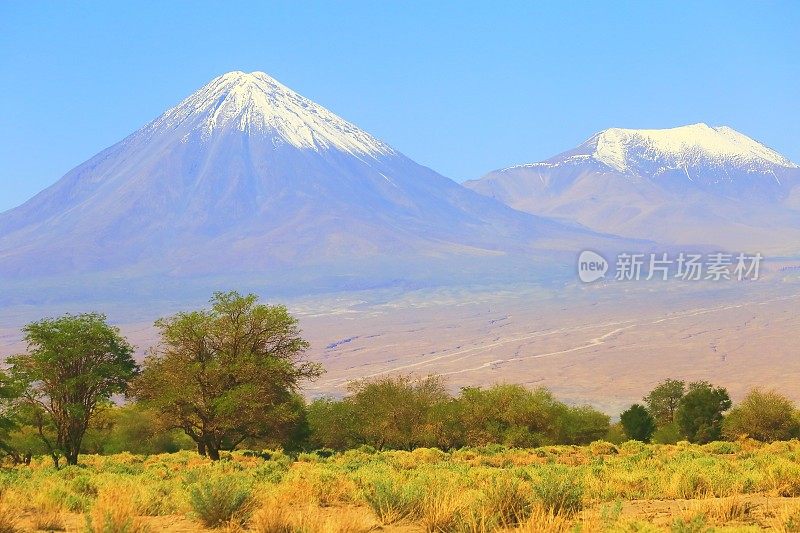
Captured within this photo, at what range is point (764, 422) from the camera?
6644 centimetres

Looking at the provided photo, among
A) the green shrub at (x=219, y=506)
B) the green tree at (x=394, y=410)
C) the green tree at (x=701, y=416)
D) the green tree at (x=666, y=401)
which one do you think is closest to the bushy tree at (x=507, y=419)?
the green tree at (x=394, y=410)

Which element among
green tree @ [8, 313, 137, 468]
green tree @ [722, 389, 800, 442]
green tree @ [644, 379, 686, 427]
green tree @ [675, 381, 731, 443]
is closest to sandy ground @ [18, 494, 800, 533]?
green tree @ [8, 313, 137, 468]

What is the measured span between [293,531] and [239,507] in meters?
1.87

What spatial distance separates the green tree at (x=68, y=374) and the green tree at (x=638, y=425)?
4779cm

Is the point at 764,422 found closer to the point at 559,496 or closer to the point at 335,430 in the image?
the point at 335,430

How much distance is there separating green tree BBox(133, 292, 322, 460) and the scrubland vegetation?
0.28 feet

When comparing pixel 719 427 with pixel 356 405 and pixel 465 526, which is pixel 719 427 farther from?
pixel 465 526

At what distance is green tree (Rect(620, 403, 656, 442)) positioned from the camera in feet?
246

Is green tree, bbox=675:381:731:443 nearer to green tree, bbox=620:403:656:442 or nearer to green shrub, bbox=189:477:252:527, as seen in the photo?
green tree, bbox=620:403:656:442

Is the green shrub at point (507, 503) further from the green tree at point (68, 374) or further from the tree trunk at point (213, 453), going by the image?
the tree trunk at point (213, 453)

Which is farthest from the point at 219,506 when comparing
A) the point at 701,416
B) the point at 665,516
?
the point at 701,416

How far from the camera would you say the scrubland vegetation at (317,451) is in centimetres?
1327

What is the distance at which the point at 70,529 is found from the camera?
44.3ft

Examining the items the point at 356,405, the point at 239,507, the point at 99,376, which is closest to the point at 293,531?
the point at 239,507
